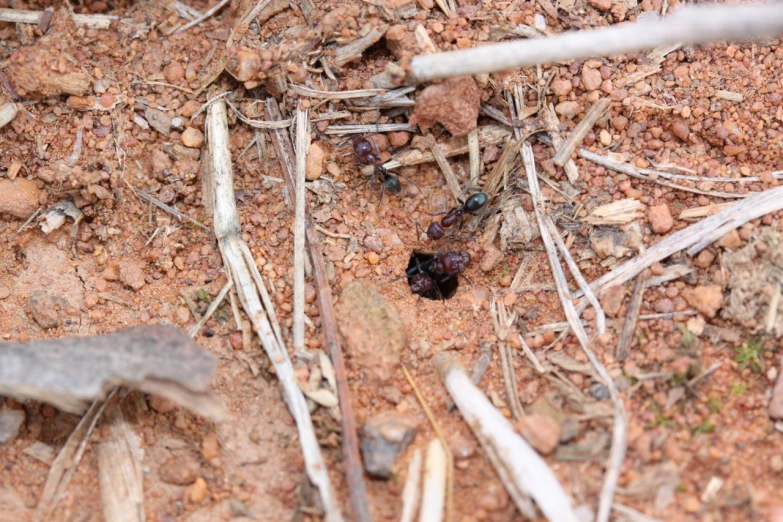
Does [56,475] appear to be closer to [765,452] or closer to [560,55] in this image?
[560,55]

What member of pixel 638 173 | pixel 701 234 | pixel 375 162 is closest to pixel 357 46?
pixel 375 162

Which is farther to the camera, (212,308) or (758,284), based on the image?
(212,308)

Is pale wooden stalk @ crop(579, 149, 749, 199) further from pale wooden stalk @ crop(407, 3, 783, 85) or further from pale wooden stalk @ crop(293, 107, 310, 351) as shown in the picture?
pale wooden stalk @ crop(293, 107, 310, 351)

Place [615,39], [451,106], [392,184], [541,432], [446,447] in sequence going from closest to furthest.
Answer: [615,39]
[541,432]
[446,447]
[451,106]
[392,184]

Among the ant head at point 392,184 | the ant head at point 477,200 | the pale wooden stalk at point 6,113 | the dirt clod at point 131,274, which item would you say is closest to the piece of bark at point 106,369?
the dirt clod at point 131,274

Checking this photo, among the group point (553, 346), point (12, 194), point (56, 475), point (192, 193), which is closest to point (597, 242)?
point (553, 346)

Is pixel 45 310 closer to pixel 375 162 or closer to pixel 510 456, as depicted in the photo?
pixel 375 162

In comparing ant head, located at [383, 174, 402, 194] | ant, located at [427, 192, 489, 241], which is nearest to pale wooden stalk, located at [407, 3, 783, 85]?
ant head, located at [383, 174, 402, 194]
